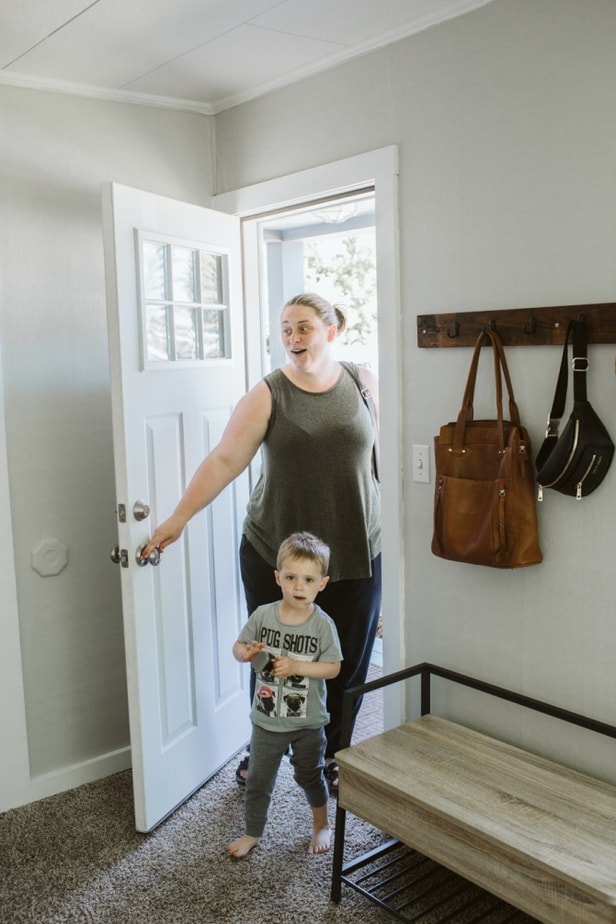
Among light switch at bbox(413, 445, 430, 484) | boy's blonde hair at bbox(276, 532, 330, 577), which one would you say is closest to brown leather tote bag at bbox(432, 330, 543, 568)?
light switch at bbox(413, 445, 430, 484)

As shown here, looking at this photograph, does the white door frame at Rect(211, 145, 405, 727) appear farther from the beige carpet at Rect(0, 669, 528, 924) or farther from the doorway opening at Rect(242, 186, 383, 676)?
the beige carpet at Rect(0, 669, 528, 924)

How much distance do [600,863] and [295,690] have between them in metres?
0.91

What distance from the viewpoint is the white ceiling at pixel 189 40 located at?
2082 millimetres

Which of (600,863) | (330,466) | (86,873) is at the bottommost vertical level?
(86,873)

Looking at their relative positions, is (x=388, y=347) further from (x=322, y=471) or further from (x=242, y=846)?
(x=242, y=846)

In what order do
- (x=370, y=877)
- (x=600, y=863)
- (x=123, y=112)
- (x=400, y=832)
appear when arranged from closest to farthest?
(x=600, y=863) → (x=400, y=832) → (x=370, y=877) → (x=123, y=112)

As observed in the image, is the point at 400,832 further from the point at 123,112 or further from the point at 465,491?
the point at 123,112

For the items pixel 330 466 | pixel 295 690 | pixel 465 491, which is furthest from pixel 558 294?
pixel 295 690

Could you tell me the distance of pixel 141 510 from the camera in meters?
2.41

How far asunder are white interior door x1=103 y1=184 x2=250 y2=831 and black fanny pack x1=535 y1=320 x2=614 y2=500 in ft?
3.77

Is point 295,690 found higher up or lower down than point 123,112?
lower down

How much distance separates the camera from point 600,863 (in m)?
1.64

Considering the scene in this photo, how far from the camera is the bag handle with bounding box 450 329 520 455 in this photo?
6.74 feet

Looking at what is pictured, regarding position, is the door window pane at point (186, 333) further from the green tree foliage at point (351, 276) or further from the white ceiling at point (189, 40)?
the green tree foliage at point (351, 276)
